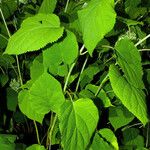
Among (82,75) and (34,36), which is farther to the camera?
(82,75)

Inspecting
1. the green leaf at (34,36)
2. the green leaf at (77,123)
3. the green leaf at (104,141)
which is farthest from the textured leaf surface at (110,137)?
the green leaf at (34,36)

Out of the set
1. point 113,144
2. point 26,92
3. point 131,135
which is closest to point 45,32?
point 26,92

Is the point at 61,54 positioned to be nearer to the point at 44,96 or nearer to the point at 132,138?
the point at 44,96

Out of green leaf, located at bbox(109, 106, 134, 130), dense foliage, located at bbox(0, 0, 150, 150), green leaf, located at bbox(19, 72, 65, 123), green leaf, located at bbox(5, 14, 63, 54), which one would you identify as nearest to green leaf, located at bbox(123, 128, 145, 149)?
dense foliage, located at bbox(0, 0, 150, 150)

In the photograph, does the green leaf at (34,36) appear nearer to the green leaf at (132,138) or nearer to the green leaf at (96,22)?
the green leaf at (96,22)

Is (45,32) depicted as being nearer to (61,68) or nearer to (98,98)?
(61,68)

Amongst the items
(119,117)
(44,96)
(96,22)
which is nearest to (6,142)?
(44,96)

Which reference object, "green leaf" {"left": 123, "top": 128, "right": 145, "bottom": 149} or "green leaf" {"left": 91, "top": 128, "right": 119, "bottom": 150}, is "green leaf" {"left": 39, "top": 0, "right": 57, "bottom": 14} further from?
"green leaf" {"left": 123, "top": 128, "right": 145, "bottom": 149}
